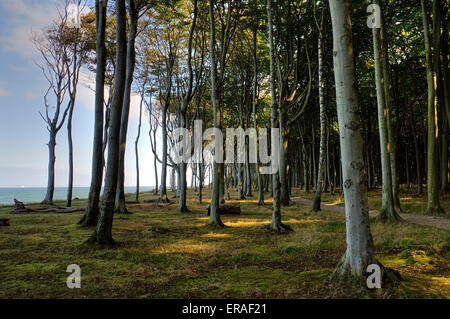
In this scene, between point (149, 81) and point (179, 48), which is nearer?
point (179, 48)

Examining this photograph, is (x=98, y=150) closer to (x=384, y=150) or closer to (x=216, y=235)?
(x=216, y=235)

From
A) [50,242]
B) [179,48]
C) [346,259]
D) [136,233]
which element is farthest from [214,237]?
[179,48]

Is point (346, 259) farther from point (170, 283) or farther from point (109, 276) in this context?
point (109, 276)

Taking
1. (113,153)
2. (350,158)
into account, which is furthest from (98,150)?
(350,158)

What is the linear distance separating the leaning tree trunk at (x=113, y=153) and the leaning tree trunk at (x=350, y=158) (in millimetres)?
6218

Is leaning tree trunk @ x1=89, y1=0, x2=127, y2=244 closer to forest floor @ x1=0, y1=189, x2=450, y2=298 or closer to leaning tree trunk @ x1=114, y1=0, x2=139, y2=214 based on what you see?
forest floor @ x1=0, y1=189, x2=450, y2=298

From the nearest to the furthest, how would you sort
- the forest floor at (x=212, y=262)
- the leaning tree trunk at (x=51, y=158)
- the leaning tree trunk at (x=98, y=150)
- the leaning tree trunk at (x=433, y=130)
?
1. the forest floor at (x=212, y=262)
2. the leaning tree trunk at (x=98, y=150)
3. the leaning tree trunk at (x=433, y=130)
4. the leaning tree trunk at (x=51, y=158)

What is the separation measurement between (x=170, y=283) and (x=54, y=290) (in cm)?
182

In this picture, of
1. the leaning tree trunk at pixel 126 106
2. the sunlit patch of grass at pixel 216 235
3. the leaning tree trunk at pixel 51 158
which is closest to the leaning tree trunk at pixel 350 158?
the sunlit patch of grass at pixel 216 235

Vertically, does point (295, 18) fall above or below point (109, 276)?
above

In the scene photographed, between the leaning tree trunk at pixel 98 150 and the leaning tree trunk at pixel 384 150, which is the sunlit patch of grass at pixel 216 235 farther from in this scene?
the leaning tree trunk at pixel 384 150

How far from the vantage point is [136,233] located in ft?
31.2

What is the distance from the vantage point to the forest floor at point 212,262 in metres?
4.07

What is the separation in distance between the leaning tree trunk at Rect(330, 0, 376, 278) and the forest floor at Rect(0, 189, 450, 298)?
1.39 ft
